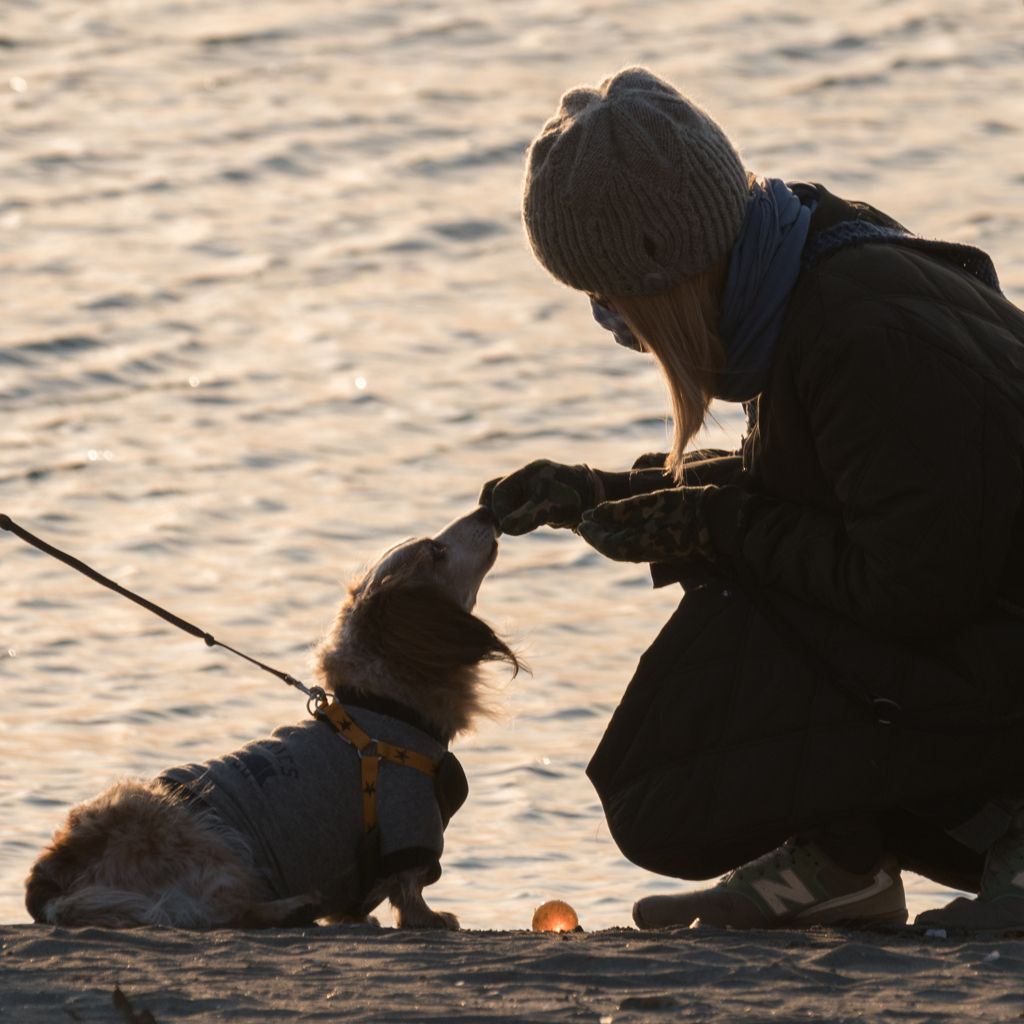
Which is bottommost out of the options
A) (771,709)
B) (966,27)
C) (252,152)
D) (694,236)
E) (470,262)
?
(771,709)

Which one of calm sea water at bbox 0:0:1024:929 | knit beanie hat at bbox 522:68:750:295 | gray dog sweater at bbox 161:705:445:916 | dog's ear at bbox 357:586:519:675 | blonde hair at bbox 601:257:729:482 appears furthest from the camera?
calm sea water at bbox 0:0:1024:929

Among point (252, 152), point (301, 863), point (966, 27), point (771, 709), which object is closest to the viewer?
point (771, 709)

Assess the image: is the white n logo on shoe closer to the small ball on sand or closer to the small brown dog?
the small ball on sand

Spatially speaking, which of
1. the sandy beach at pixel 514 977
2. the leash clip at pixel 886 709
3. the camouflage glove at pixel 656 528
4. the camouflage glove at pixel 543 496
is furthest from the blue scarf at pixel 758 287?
the sandy beach at pixel 514 977

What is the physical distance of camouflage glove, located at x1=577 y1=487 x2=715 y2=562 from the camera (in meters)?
3.78

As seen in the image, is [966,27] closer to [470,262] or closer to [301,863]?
[470,262]

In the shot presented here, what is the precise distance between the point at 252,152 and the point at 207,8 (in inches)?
159

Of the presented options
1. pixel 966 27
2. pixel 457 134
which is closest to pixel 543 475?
pixel 457 134

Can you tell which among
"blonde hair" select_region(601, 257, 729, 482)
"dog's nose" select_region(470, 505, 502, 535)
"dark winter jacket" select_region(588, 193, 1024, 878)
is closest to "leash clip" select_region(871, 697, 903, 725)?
"dark winter jacket" select_region(588, 193, 1024, 878)

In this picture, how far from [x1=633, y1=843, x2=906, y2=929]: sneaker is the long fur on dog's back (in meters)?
0.97

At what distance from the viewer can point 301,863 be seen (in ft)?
12.9

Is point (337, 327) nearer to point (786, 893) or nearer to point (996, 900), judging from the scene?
point (786, 893)

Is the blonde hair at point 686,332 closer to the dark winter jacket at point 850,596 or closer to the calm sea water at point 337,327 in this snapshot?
the dark winter jacket at point 850,596

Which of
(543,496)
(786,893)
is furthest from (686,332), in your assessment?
(786,893)
